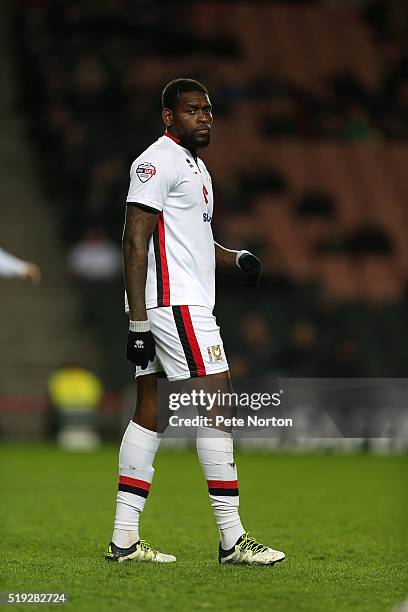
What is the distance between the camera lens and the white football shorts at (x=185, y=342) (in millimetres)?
5160

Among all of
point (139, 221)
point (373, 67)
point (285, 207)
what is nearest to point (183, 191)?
point (139, 221)

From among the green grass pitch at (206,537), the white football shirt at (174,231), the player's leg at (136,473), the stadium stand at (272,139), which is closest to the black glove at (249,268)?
the white football shirt at (174,231)

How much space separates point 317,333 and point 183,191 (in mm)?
10647

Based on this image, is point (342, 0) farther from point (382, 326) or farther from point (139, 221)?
point (139, 221)

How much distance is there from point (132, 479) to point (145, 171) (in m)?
1.23

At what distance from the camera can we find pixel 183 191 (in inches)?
207

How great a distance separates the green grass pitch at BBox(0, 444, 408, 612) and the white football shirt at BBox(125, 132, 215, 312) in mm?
1083

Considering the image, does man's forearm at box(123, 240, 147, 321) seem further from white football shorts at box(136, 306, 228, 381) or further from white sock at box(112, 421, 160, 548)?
white sock at box(112, 421, 160, 548)

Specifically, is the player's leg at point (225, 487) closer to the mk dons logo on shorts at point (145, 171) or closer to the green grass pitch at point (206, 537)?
the green grass pitch at point (206, 537)

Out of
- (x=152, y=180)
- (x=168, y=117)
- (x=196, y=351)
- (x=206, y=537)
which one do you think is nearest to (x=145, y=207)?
(x=152, y=180)

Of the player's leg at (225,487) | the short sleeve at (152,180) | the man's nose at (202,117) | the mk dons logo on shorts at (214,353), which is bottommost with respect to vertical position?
the player's leg at (225,487)

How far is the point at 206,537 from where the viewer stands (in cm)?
641

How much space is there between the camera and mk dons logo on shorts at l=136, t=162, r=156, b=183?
203 inches

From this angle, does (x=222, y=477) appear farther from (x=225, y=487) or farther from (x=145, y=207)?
(x=145, y=207)
